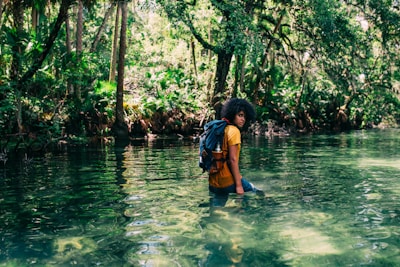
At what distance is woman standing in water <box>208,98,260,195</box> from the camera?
20.2ft

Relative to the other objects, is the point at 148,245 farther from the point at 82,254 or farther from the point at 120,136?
the point at 120,136

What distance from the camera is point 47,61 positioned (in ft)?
55.3

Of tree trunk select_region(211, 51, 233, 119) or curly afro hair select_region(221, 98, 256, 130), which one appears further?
tree trunk select_region(211, 51, 233, 119)

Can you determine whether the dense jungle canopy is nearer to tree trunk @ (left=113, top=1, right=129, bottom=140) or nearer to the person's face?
tree trunk @ (left=113, top=1, right=129, bottom=140)

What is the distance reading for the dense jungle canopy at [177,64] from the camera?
1470 cm

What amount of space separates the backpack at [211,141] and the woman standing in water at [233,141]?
71 mm

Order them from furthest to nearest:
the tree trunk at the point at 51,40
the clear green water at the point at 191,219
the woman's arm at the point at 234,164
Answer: the tree trunk at the point at 51,40 → the woman's arm at the point at 234,164 → the clear green water at the point at 191,219

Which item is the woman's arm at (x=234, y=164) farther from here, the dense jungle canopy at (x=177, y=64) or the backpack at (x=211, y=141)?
the dense jungle canopy at (x=177, y=64)

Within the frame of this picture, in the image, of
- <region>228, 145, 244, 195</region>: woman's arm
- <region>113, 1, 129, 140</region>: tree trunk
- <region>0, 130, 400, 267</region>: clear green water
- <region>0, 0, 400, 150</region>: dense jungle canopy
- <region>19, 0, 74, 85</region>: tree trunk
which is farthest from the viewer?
<region>113, 1, 129, 140</region>: tree trunk

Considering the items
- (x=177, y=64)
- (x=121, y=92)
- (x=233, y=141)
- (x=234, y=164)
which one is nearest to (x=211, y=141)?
(x=233, y=141)

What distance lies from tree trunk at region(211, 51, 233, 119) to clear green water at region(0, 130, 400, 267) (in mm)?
12068

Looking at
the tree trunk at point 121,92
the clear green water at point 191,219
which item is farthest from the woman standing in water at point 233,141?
the tree trunk at point 121,92

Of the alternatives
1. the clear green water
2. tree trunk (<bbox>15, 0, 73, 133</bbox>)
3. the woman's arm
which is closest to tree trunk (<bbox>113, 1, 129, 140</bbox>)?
tree trunk (<bbox>15, 0, 73, 133</bbox>)

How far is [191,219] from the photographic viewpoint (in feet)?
19.0
